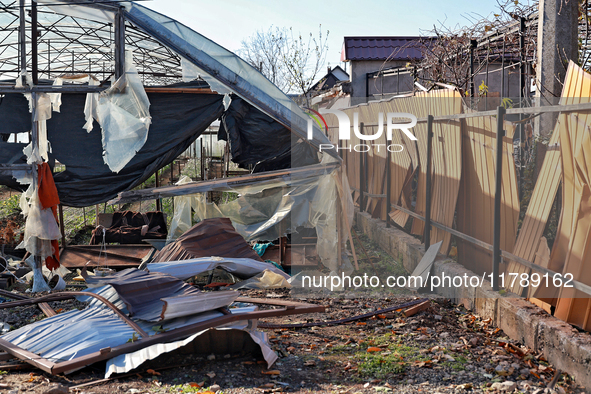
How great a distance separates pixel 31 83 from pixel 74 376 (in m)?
4.75

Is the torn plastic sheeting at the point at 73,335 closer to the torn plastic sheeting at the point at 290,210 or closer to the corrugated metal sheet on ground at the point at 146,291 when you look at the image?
the corrugated metal sheet on ground at the point at 146,291

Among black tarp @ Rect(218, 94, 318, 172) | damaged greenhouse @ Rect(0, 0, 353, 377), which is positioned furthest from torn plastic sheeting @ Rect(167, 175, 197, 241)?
black tarp @ Rect(218, 94, 318, 172)

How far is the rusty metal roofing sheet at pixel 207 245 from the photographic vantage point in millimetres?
7293

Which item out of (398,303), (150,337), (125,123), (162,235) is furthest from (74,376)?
(162,235)

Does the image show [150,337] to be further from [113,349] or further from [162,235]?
[162,235]

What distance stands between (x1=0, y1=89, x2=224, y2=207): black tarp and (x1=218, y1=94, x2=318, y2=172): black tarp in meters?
0.67

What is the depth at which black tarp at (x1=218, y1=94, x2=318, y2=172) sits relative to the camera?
403 inches

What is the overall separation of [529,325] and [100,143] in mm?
7642

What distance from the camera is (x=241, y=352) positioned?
4.36 m

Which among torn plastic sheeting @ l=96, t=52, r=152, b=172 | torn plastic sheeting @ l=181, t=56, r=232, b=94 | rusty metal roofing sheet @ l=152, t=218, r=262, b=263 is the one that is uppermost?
torn plastic sheeting @ l=181, t=56, r=232, b=94

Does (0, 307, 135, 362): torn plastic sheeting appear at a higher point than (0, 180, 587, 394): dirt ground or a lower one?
higher

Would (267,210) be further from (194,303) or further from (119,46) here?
(194,303)

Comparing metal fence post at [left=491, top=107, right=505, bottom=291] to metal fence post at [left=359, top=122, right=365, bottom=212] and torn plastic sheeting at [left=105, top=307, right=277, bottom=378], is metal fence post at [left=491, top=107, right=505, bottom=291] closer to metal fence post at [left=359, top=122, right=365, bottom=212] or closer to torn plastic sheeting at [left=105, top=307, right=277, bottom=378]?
torn plastic sheeting at [left=105, top=307, right=277, bottom=378]

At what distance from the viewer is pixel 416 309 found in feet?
18.2
